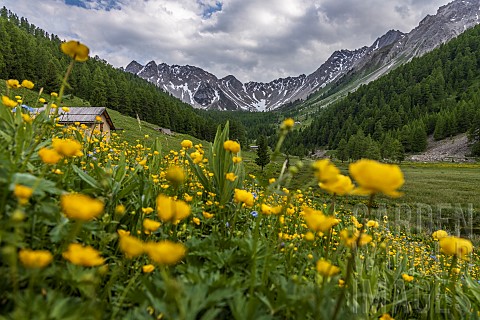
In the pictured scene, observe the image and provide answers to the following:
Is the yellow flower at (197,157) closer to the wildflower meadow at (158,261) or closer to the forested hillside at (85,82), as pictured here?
the wildflower meadow at (158,261)

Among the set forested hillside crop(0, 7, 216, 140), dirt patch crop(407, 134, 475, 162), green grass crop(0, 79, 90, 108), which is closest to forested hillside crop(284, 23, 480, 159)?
dirt patch crop(407, 134, 475, 162)

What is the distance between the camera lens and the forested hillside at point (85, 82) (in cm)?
4669

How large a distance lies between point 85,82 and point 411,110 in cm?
8620

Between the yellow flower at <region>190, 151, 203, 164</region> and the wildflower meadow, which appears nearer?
the wildflower meadow

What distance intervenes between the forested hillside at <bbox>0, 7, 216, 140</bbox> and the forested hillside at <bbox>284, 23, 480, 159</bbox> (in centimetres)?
4358

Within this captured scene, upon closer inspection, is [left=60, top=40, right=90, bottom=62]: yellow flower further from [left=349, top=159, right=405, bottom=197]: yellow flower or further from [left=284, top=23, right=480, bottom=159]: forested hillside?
[left=284, top=23, right=480, bottom=159]: forested hillside

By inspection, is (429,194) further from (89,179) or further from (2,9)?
(2,9)

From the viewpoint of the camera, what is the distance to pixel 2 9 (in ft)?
301

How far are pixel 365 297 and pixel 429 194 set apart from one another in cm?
2400

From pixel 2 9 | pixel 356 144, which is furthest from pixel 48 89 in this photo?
pixel 2 9

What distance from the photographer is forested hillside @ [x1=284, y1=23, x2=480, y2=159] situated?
67.1 meters

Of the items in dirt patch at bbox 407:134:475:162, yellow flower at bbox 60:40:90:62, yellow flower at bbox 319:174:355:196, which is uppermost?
dirt patch at bbox 407:134:475:162

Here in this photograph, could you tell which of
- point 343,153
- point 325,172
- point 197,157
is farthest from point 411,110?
point 325,172

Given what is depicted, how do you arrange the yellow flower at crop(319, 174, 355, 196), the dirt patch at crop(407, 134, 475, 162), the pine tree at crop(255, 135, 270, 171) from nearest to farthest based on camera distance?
1. the yellow flower at crop(319, 174, 355, 196)
2. the pine tree at crop(255, 135, 270, 171)
3. the dirt patch at crop(407, 134, 475, 162)
